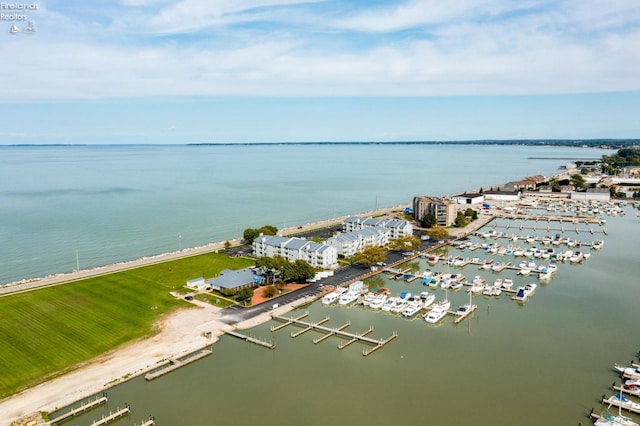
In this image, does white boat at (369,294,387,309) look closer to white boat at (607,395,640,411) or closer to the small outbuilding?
the small outbuilding

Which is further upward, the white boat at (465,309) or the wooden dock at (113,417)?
the white boat at (465,309)

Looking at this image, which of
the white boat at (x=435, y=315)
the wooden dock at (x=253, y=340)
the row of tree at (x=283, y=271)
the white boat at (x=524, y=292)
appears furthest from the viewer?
the row of tree at (x=283, y=271)

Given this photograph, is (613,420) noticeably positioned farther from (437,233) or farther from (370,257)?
(437,233)

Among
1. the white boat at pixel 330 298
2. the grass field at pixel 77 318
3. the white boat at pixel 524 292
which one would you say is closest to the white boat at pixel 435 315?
the white boat at pixel 330 298

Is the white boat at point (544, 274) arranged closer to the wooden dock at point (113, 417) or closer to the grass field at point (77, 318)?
the grass field at point (77, 318)

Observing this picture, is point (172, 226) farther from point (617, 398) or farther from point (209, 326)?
point (617, 398)

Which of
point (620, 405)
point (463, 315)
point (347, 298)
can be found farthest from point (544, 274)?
point (620, 405)
